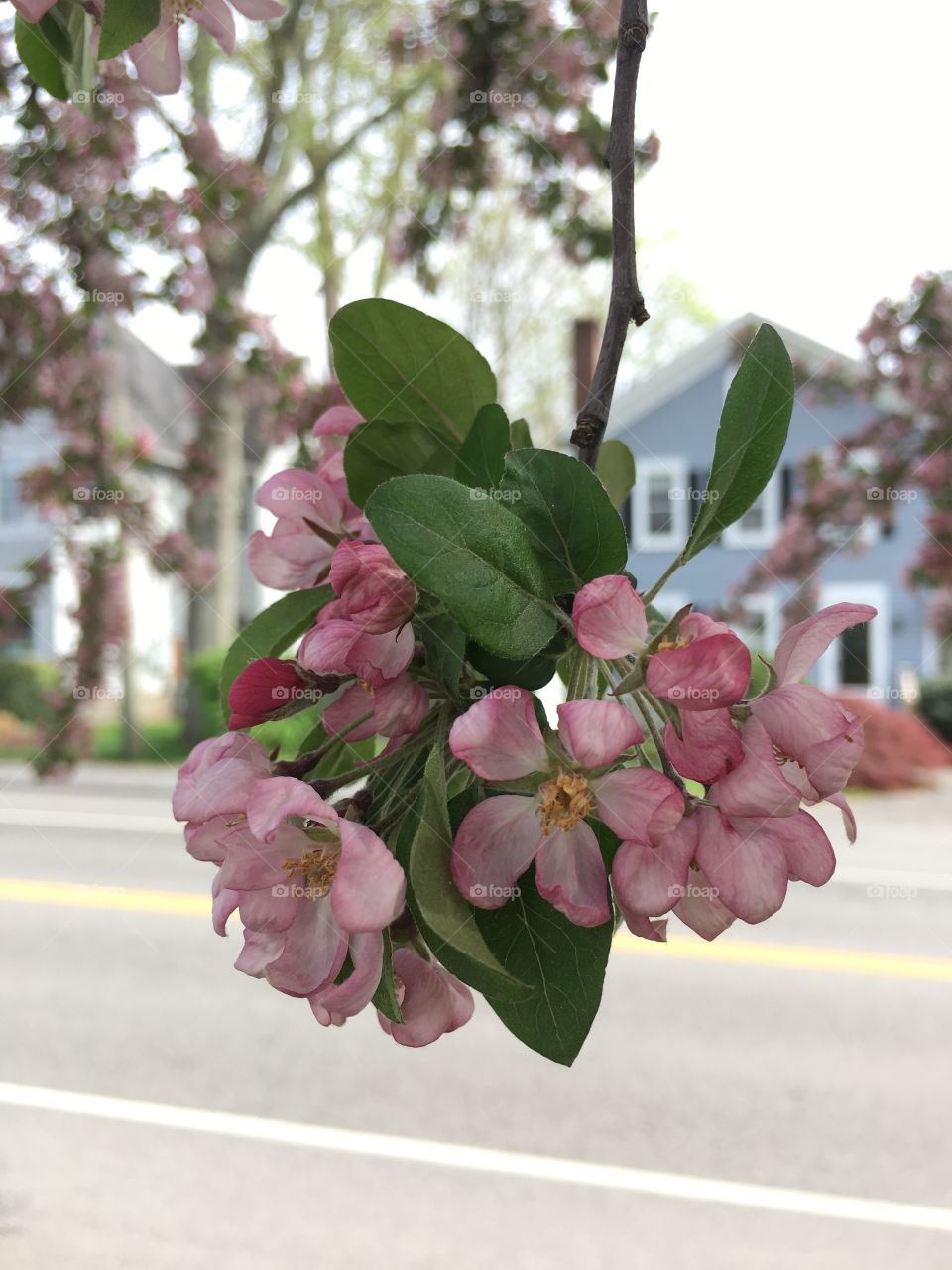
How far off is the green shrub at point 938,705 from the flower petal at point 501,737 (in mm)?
11691

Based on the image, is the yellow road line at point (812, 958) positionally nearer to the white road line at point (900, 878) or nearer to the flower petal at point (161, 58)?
the white road line at point (900, 878)

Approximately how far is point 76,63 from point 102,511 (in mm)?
3795

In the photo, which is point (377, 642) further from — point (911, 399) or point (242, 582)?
point (242, 582)

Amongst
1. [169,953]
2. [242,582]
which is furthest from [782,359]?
[242,582]

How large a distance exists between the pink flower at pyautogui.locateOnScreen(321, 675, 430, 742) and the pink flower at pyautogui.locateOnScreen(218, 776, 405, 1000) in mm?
35

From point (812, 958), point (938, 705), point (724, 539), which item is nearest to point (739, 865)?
point (812, 958)

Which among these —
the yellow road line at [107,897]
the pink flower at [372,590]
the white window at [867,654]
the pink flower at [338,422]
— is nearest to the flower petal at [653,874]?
the pink flower at [372,590]

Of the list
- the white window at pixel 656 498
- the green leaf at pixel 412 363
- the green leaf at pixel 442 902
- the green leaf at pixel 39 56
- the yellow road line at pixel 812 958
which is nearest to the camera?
the green leaf at pixel 442 902

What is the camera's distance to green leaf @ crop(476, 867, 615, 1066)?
1.24ft

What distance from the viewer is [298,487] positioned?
52 cm

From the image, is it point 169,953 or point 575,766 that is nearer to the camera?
point 575,766

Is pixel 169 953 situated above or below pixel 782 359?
below

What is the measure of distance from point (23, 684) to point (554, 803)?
13.3 metres

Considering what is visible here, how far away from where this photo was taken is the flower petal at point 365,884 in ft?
1.15
